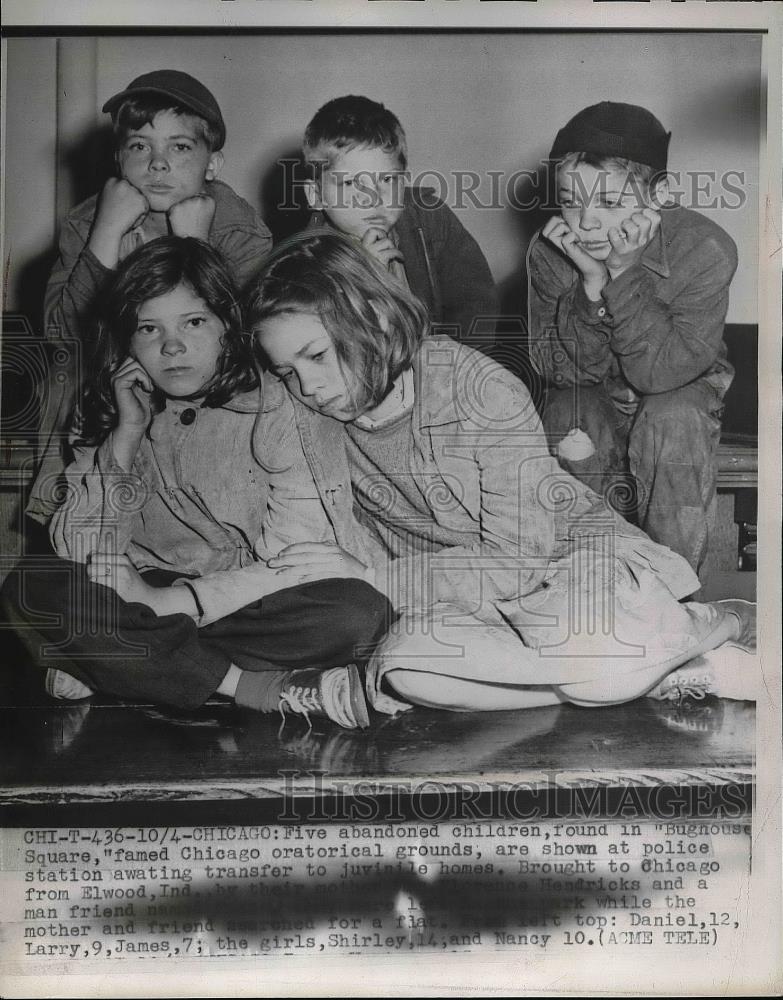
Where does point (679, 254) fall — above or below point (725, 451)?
above

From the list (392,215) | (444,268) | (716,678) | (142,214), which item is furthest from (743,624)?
(142,214)

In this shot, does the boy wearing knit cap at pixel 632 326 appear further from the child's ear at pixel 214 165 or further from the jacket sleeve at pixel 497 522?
the child's ear at pixel 214 165

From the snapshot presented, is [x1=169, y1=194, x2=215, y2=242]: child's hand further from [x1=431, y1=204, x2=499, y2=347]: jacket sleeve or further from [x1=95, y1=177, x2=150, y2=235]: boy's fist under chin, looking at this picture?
[x1=431, y1=204, x2=499, y2=347]: jacket sleeve

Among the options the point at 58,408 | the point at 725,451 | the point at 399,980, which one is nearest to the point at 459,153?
the point at 725,451

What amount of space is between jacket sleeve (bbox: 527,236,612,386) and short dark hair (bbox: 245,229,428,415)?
421 millimetres

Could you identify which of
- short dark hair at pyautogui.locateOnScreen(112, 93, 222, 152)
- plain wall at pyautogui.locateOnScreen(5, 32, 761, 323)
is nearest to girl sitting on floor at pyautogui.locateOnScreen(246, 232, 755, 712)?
plain wall at pyautogui.locateOnScreen(5, 32, 761, 323)

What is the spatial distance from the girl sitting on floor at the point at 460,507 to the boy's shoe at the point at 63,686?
32.6 inches

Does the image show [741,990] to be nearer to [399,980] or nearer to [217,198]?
[399,980]

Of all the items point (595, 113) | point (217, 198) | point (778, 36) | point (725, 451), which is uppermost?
point (778, 36)

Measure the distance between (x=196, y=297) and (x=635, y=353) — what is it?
1.60 metres

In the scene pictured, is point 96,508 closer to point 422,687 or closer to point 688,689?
point 422,687

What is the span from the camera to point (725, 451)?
348 cm

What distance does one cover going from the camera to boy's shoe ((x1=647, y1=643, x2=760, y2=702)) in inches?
136

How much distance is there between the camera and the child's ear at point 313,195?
3.45 meters
